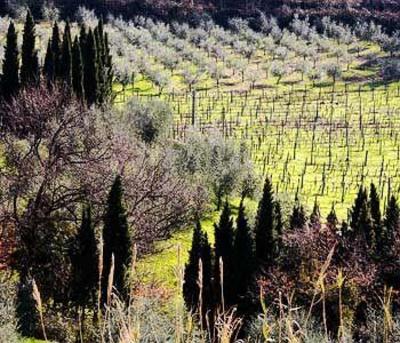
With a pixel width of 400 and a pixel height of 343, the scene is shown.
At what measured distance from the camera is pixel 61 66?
196 ft

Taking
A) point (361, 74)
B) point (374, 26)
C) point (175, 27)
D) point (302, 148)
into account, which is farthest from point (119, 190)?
point (374, 26)

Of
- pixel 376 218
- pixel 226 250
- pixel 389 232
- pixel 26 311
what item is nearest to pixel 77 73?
pixel 226 250

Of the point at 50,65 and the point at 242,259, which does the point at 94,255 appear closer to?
the point at 242,259

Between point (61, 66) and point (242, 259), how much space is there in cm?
3373

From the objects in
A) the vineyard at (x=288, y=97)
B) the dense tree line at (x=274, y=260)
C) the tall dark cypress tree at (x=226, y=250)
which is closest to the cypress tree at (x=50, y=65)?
the vineyard at (x=288, y=97)

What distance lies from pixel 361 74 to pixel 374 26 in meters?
24.2

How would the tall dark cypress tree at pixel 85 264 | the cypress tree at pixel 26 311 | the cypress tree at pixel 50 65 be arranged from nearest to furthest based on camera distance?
the cypress tree at pixel 26 311
the tall dark cypress tree at pixel 85 264
the cypress tree at pixel 50 65

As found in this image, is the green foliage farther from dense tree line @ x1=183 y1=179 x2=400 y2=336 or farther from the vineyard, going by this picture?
dense tree line @ x1=183 y1=179 x2=400 y2=336

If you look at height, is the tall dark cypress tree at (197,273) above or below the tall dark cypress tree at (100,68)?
below

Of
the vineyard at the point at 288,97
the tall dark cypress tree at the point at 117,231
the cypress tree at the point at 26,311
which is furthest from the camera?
the vineyard at the point at 288,97

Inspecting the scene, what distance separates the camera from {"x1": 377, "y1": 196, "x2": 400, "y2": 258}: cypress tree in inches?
1340

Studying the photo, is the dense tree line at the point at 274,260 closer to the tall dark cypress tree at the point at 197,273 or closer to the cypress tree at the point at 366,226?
the tall dark cypress tree at the point at 197,273

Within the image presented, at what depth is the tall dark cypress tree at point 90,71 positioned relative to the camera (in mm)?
61156

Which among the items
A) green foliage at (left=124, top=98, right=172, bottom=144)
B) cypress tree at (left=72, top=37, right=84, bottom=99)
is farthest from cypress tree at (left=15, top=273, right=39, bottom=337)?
green foliage at (left=124, top=98, right=172, bottom=144)
